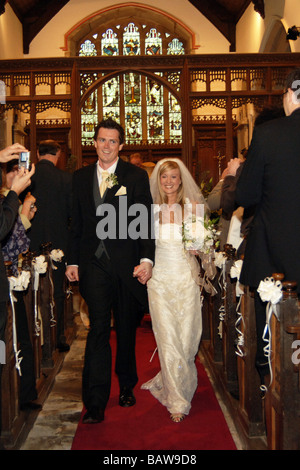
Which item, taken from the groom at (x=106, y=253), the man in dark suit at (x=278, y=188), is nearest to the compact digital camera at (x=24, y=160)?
the groom at (x=106, y=253)

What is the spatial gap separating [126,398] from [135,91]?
505 inches

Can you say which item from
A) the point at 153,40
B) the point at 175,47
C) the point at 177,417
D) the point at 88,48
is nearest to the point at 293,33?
the point at 175,47

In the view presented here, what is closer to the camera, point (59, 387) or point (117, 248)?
point (117, 248)

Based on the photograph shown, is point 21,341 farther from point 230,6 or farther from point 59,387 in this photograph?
point 230,6

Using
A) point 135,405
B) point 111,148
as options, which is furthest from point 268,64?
point 135,405

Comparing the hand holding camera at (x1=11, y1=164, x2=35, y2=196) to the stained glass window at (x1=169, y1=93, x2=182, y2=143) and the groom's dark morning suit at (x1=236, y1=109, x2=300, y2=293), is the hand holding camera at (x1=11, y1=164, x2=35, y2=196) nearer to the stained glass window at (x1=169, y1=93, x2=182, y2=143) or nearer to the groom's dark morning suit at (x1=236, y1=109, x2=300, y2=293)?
the groom's dark morning suit at (x1=236, y1=109, x2=300, y2=293)

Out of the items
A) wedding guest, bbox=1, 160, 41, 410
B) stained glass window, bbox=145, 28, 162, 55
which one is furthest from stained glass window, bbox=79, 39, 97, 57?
wedding guest, bbox=1, 160, 41, 410

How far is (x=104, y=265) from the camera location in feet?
12.5

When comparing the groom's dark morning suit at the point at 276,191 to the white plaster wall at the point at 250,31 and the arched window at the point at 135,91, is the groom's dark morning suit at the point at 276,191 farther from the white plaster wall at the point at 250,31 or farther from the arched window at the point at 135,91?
the arched window at the point at 135,91

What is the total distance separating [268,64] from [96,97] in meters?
7.04

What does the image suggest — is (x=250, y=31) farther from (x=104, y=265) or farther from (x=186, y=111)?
(x=104, y=265)

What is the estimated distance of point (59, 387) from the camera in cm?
471

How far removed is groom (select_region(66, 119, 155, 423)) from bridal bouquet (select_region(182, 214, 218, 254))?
0.41 metres

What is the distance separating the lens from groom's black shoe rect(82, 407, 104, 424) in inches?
148
